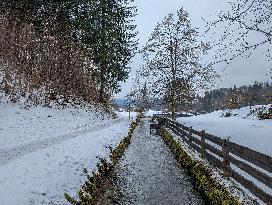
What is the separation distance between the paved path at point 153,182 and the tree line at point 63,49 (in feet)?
38.2

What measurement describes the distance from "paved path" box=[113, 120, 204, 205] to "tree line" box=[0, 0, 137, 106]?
1163 cm

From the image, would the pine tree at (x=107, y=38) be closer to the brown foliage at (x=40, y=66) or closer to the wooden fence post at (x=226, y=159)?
the brown foliage at (x=40, y=66)

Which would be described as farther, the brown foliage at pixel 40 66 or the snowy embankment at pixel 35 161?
the brown foliage at pixel 40 66

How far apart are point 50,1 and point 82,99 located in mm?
9538

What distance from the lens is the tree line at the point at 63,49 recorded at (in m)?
26.1

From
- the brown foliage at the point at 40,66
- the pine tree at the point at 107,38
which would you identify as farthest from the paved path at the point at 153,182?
the pine tree at the point at 107,38

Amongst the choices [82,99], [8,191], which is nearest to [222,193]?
[8,191]

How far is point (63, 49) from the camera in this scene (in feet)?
109

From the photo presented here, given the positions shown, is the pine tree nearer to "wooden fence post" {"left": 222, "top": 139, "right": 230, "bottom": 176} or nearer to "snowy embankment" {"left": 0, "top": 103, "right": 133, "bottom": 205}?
"snowy embankment" {"left": 0, "top": 103, "right": 133, "bottom": 205}

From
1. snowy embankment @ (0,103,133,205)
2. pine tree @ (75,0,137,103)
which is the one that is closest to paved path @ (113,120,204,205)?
snowy embankment @ (0,103,133,205)

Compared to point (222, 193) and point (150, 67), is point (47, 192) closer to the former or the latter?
point (222, 193)

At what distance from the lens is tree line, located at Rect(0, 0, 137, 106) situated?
85.6ft

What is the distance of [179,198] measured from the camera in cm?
939

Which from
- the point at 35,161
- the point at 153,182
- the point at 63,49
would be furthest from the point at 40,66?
the point at 35,161
